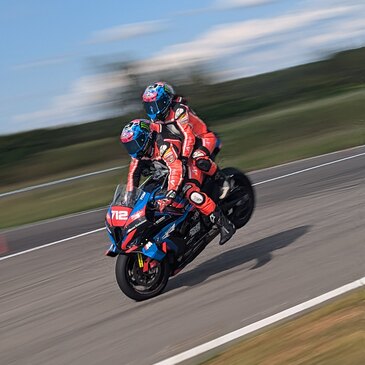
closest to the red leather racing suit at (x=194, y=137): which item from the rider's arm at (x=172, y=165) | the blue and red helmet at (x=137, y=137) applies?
the rider's arm at (x=172, y=165)

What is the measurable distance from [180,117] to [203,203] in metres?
0.97

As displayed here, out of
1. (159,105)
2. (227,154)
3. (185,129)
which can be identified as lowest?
(227,154)

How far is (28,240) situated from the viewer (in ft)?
42.1

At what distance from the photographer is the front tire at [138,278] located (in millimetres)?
7422

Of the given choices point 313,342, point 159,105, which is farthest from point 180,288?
point 313,342

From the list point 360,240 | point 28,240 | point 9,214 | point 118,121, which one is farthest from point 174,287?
point 118,121

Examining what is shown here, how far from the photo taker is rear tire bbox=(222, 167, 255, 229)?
8.99m

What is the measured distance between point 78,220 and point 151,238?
265 inches

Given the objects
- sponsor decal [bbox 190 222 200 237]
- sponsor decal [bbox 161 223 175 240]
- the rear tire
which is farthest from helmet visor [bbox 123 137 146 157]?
the rear tire

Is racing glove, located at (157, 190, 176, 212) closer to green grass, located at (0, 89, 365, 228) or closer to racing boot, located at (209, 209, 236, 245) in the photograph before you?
racing boot, located at (209, 209, 236, 245)

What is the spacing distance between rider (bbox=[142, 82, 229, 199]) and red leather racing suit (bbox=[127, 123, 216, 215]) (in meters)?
0.07

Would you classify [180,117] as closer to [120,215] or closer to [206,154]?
[206,154]

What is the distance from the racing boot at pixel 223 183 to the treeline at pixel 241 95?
23.8 m

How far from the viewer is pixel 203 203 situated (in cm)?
799
